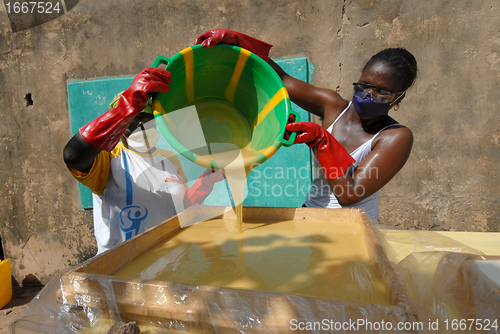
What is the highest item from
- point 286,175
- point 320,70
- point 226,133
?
point 320,70

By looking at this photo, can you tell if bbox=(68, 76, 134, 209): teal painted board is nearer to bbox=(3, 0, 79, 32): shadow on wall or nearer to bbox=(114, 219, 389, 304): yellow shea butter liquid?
bbox=(3, 0, 79, 32): shadow on wall

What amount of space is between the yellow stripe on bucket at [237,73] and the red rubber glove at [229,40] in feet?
0.45

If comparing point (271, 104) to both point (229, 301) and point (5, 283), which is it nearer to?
point (229, 301)

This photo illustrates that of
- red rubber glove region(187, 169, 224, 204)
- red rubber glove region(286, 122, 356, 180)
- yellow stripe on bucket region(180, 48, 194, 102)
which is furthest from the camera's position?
red rubber glove region(187, 169, 224, 204)

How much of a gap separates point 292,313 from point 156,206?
1.45 meters

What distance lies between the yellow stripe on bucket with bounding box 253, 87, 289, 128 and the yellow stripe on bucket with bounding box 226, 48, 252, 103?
22 cm

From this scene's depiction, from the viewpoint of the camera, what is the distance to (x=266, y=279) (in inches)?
39.2

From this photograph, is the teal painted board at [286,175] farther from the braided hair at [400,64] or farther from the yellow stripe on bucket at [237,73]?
the yellow stripe on bucket at [237,73]

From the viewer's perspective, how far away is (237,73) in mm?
1507

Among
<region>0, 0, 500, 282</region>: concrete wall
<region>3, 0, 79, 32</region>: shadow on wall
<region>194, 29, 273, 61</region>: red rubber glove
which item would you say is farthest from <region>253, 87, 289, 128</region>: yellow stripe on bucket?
<region>3, 0, 79, 32</region>: shadow on wall

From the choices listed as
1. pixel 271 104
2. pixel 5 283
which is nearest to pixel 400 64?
pixel 271 104

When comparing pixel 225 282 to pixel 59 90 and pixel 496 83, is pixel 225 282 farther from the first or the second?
pixel 59 90

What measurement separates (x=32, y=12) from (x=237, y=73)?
3.37 m

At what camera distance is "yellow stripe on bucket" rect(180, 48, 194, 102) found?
130cm
